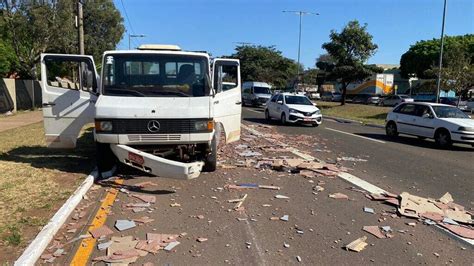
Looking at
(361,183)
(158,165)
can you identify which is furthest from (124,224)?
(361,183)

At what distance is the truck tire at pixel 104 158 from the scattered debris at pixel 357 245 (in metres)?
4.93

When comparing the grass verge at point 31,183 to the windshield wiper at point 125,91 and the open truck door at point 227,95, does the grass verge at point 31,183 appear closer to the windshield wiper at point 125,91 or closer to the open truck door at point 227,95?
the windshield wiper at point 125,91

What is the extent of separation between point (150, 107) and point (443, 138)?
1146 centimetres

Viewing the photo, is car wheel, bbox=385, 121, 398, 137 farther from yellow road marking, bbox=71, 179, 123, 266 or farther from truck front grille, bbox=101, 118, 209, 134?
yellow road marking, bbox=71, 179, 123, 266

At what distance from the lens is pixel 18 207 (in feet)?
21.2

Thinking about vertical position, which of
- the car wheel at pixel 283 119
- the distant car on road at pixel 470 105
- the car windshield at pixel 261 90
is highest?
the car windshield at pixel 261 90

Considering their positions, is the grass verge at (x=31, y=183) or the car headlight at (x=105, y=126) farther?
the car headlight at (x=105, y=126)

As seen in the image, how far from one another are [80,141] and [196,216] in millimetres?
8596

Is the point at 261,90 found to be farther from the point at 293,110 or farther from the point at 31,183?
the point at 31,183

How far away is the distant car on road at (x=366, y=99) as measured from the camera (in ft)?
204

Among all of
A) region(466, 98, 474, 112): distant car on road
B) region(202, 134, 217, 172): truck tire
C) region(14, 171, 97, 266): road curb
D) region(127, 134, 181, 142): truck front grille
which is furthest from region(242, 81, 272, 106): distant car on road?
region(14, 171, 97, 266): road curb

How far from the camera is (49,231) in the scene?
5.35 metres

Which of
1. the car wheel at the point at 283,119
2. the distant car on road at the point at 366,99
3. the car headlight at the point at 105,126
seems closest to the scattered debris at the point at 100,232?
the car headlight at the point at 105,126

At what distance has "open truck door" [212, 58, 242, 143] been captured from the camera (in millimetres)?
9227
